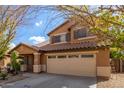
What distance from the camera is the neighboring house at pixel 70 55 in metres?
18.2

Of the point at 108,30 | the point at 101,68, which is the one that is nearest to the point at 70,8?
the point at 108,30

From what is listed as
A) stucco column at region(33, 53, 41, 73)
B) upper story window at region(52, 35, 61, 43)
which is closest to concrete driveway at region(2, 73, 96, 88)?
stucco column at region(33, 53, 41, 73)

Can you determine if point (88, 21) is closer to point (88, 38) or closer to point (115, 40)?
point (115, 40)

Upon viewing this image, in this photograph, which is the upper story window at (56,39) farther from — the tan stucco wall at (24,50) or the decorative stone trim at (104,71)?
the decorative stone trim at (104,71)

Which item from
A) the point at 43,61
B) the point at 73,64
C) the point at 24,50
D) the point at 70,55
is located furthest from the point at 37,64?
the point at 73,64

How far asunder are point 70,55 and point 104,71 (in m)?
4.27

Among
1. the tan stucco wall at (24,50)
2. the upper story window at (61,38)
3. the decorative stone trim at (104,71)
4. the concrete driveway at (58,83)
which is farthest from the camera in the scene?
the tan stucco wall at (24,50)

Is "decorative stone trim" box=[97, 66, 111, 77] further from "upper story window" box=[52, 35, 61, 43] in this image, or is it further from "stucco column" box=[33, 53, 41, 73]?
"upper story window" box=[52, 35, 61, 43]

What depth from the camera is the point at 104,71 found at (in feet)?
58.2

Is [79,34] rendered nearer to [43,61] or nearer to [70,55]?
[70,55]

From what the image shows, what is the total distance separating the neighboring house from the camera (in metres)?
18.2

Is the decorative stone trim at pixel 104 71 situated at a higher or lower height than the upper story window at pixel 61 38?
lower

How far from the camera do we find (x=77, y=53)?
20.0 m

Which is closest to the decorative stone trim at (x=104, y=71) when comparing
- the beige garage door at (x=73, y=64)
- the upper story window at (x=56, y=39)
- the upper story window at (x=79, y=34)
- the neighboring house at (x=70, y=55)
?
the neighboring house at (x=70, y=55)
